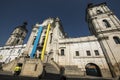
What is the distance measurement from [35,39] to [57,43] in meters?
8.29

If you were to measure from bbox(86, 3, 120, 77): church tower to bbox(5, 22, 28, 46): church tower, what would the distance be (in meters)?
35.8

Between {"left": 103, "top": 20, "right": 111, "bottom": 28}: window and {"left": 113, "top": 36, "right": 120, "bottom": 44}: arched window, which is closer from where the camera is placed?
{"left": 113, "top": 36, "right": 120, "bottom": 44}: arched window

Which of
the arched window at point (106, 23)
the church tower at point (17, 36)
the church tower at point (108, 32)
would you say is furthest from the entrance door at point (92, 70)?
the church tower at point (17, 36)

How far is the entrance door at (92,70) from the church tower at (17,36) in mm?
35057

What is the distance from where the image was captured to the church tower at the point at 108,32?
17.3 meters

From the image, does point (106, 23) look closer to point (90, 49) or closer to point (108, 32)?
point (108, 32)

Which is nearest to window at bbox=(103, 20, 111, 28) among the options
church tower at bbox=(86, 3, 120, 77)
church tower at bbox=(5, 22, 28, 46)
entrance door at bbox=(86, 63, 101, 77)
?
church tower at bbox=(86, 3, 120, 77)

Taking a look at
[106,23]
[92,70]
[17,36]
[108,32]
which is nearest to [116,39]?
[108,32]

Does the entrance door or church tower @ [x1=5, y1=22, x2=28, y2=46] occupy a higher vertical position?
church tower @ [x1=5, y1=22, x2=28, y2=46]

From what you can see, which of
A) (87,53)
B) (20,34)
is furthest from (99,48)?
(20,34)

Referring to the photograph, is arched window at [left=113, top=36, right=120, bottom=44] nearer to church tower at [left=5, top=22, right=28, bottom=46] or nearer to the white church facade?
the white church facade

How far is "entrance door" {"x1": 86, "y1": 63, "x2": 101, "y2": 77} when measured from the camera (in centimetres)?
1832

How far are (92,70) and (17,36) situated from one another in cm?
3907

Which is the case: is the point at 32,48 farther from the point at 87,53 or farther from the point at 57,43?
the point at 87,53
